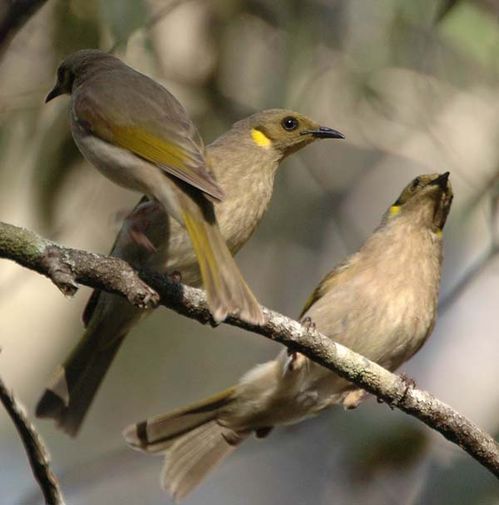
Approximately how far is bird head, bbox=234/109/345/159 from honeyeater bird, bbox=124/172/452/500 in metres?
0.54

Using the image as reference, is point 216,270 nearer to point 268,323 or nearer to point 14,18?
A: point 268,323

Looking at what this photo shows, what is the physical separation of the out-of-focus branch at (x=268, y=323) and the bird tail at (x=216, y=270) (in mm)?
72

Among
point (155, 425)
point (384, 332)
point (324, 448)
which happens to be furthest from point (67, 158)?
point (324, 448)

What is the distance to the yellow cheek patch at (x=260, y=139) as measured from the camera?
16.3 feet

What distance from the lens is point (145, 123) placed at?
4062 mm

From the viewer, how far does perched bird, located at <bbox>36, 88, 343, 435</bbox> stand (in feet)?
14.7

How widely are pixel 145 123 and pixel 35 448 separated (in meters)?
1.45

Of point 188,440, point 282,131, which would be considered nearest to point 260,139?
point 282,131

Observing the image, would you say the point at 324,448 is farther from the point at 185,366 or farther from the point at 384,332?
the point at 384,332

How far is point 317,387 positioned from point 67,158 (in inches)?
59.8

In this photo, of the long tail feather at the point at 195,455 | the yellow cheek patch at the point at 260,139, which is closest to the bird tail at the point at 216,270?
the yellow cheek patch at the point at 260,139

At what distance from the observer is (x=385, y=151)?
7789mm

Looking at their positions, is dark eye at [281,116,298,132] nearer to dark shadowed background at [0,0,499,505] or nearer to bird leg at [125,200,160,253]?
dark shadowed background at [0,0,499,505]

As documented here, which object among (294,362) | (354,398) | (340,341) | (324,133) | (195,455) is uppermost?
(324,133)
